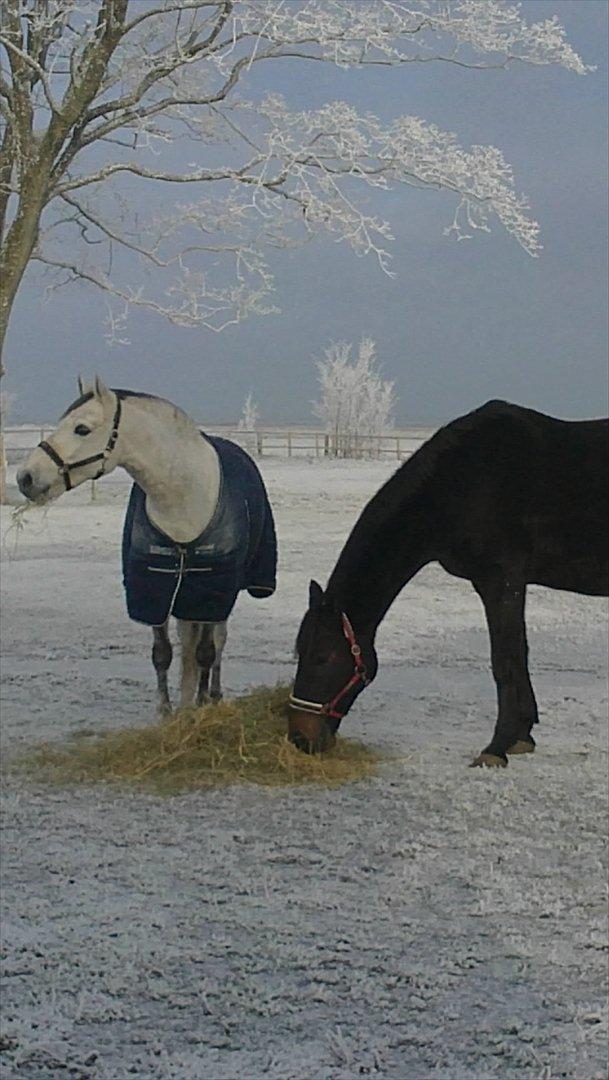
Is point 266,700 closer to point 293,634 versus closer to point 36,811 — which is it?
point 36,811

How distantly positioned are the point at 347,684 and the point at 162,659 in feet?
3.29

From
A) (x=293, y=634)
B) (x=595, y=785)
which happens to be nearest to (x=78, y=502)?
(x=293, y=634)

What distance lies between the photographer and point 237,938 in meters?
2.85

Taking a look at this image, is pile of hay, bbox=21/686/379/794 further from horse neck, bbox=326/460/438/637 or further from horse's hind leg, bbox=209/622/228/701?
horse neck, bbox=326/460/438/637

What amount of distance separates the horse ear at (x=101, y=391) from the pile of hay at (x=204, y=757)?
141 cm

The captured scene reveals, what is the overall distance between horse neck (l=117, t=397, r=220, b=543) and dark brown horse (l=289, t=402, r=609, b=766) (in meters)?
0.63

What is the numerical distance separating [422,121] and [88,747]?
269 inches

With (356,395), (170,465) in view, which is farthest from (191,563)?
(356,395)

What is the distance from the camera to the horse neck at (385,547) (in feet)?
13.9

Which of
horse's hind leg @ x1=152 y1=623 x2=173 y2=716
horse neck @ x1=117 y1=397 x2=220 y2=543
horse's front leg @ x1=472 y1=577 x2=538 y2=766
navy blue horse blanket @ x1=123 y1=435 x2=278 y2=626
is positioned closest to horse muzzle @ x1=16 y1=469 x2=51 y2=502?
horse neck @ x1=117 y1=397 x2=220 y2=543

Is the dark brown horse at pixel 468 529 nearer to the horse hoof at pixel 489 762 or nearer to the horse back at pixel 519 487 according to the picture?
the horse back at pixel 519 487

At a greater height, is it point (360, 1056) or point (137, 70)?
point (137, 70)

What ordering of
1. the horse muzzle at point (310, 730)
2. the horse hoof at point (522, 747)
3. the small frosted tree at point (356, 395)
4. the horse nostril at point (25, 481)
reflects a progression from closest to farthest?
the horse nostril at point (25, 481), the horse muzzle at point (310, 730), the horse hoof at point (522, 747), the small frosted tree at point (356, 395)

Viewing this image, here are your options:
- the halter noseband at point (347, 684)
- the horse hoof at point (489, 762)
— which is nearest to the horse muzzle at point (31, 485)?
the halter noseband at point (347, 684)
